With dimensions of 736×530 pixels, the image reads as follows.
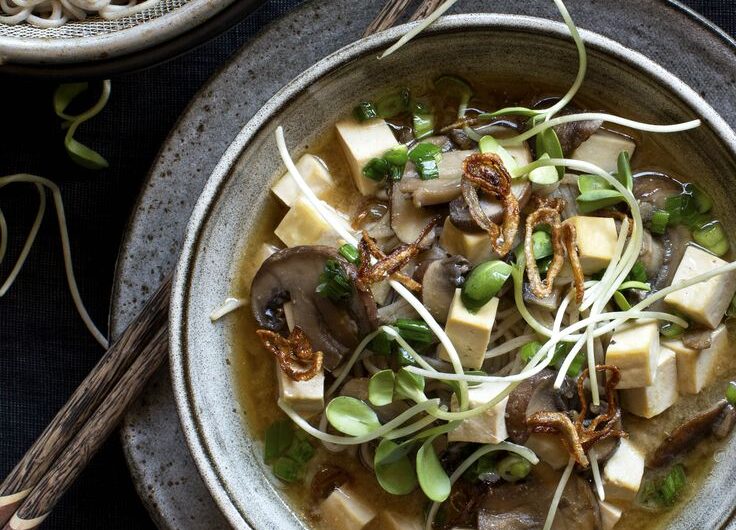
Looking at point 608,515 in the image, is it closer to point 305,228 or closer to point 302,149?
point 305,228

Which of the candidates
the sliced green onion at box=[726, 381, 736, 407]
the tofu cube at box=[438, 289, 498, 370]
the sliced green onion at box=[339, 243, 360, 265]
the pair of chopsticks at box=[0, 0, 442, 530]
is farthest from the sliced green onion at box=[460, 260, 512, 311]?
the pair of chopsticks at box=[0, 0, 442, 530]

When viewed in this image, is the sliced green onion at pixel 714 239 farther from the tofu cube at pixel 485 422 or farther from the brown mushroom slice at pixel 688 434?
the tofu cube at pixel 485 422

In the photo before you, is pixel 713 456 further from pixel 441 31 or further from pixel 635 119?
pixel 441 31

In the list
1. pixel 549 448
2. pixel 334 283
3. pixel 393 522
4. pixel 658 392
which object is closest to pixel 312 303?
pixel 334 283

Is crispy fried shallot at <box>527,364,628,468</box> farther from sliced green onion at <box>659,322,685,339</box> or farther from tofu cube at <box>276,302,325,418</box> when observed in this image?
tofu cube at <box>276,302,325,418</box>

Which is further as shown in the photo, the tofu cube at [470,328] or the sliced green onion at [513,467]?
the sliced green onion at [513,467]

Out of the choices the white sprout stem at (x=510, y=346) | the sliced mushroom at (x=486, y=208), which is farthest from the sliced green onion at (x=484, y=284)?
the white sprout stem at (x=510, y=346)

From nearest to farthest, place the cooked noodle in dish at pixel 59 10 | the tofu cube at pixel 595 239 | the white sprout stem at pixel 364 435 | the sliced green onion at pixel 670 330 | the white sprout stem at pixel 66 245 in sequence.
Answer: the white sprout stem at pixel 364 435, the tofu cube at pixel 595 239, the sliced green onion at pixel 670 330, the cooked noodle in dish at pixel 59 10, the white sprout stem at pixel 66 245
